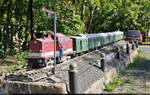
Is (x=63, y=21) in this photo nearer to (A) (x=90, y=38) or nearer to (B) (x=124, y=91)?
(A) (x=90, y=38)

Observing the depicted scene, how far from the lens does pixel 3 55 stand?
59.6 ft

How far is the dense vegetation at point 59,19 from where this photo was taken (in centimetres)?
1812

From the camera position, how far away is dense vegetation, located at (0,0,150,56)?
18.1 m

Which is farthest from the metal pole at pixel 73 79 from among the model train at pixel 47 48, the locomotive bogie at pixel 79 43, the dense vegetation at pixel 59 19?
the dense vegetation at pixel 59 19

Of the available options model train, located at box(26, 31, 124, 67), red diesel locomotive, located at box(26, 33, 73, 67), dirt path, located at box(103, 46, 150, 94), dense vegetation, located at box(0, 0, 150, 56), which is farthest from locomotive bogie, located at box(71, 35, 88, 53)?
dirt path, located at box(103, 46, 150, 94)

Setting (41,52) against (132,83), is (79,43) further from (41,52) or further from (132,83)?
(132,83)

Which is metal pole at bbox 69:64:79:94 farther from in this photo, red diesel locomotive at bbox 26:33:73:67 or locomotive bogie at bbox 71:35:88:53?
locomotive bogie at bbox 71:35:88:53

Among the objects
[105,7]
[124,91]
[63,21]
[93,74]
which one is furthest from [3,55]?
[105,7]

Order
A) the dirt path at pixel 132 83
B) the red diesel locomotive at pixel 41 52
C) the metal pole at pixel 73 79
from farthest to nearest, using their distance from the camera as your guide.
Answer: the red diesel locomotive at pixel 41 52, the dirt path at pixel 132 83, the metal pole at pixel 73 79

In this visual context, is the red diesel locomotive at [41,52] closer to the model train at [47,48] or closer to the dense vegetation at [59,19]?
the model train at [47,48]

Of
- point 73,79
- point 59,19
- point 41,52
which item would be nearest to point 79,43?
point 59,19

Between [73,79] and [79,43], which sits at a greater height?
[79,43]

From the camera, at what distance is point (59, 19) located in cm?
1773

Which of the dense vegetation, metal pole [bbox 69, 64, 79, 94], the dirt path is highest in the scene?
the dense vegetation
